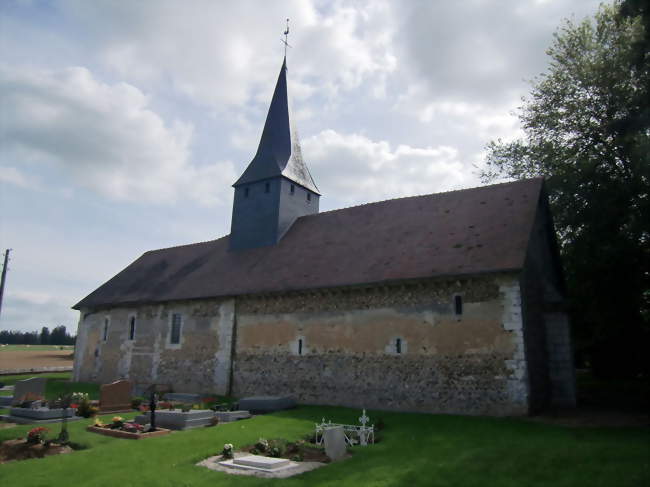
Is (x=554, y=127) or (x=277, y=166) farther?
(x=277, y=166)

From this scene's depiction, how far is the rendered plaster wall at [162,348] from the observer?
65.5ft

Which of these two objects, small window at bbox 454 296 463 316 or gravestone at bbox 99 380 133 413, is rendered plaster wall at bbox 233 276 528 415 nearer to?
small window at bbox 454 296 463 316

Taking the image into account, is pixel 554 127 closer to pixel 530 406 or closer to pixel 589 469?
pixel 530 406

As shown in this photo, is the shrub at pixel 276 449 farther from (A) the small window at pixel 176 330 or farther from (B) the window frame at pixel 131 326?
(B) the window frame at pixel 131 326

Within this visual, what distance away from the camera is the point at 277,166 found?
957 inches

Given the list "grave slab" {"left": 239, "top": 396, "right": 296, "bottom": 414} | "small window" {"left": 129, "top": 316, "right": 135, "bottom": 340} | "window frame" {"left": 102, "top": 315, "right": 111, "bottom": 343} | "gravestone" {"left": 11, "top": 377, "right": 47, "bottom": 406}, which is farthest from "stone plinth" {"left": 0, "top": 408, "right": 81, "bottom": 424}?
"window frame" {"left": 102, "top": 315, "right": 111, "bottom": 343}

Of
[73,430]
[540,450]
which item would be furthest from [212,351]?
[540,450]

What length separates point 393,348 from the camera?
51.4ft

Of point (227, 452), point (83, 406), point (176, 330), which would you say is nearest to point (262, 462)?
point (227, 452)

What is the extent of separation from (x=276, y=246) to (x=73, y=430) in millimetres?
11639

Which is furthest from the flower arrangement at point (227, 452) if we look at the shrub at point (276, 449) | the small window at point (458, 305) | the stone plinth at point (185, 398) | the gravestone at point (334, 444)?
the stone plinth at point (185, 398)

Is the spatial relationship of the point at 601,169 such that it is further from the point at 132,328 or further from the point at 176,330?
the point at 132,328

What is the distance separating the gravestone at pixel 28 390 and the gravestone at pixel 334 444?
36.1 feet

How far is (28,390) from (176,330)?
257 inches
